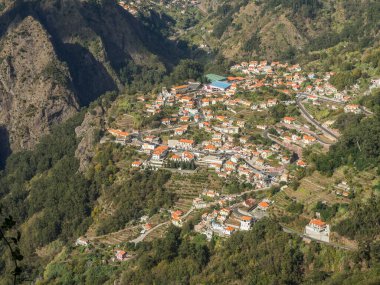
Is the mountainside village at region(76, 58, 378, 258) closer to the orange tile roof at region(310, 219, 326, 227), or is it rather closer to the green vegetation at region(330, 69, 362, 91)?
the orange tile roof at region(310, 219, 326, 227)

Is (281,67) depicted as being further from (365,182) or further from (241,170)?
(365,182)

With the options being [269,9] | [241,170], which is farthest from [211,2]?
[241,170]

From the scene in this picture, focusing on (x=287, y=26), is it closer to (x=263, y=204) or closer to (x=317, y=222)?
(x=263, y=204)

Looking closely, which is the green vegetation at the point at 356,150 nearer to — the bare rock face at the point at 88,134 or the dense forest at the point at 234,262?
the dense forest at the point at 234,262

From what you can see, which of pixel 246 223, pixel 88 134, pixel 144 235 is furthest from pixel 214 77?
pixel 246 223

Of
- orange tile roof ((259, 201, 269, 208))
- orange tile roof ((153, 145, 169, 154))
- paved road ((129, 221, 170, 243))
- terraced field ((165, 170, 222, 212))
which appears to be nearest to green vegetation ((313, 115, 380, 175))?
orange tile roof ((259, 201, 269, 208))

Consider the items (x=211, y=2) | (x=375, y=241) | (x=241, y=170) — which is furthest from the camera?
(x=211, y=2)
